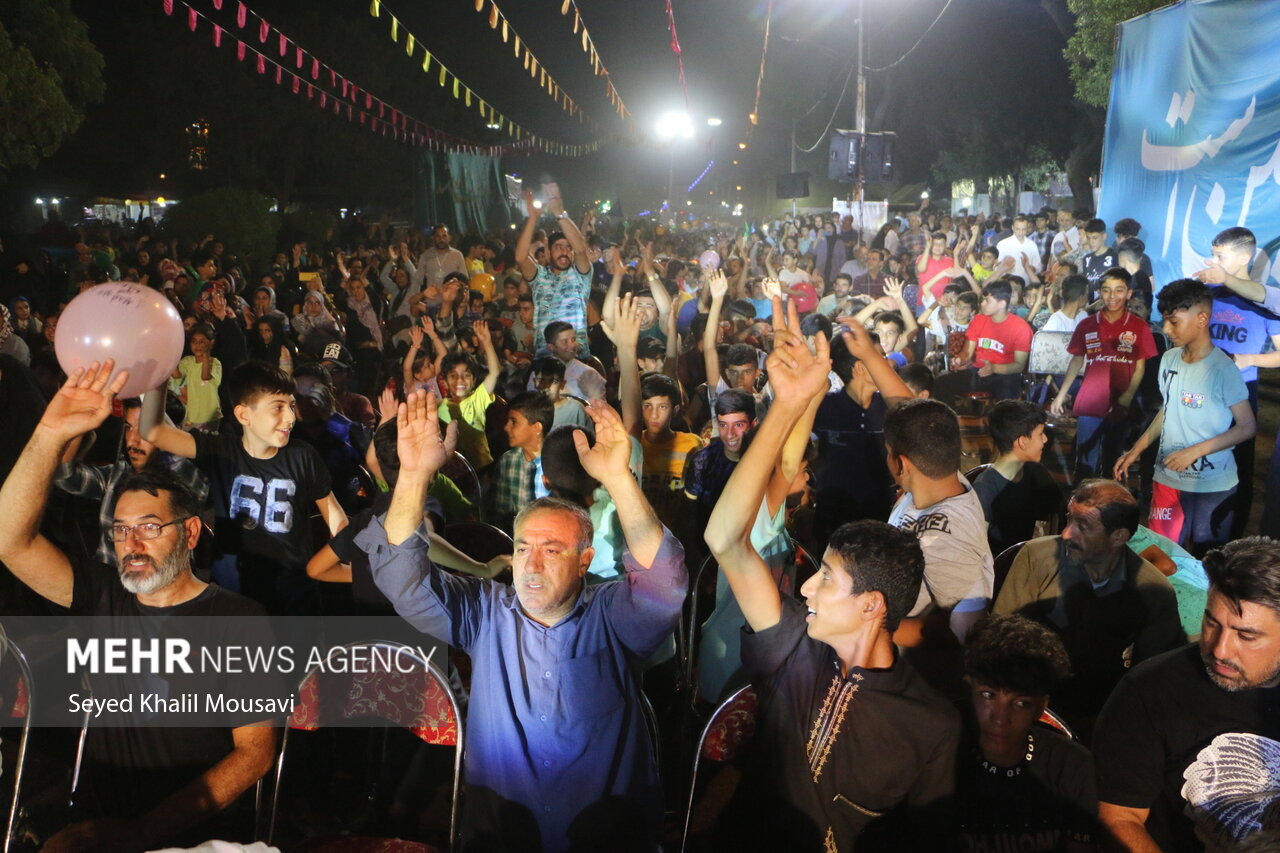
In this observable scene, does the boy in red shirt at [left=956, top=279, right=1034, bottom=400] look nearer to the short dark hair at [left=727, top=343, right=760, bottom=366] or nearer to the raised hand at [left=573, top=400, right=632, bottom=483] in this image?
the short dark hair at [left=727, top=343, right=760, bottom=366]

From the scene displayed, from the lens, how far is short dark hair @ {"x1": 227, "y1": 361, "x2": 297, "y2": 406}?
4.27 m

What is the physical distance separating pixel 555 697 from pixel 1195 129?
9.71 meters

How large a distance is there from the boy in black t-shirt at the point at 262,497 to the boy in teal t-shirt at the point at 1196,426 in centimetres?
453

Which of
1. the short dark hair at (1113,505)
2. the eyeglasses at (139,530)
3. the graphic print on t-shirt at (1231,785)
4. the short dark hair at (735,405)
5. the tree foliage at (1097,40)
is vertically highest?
the tree foliage at (1097,40)

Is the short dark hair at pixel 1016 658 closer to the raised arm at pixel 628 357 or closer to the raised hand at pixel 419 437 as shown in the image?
the raised hand at pixel 419 437

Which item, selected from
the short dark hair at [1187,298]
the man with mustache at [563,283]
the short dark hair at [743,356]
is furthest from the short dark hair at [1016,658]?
the man with mustache at [563,283]

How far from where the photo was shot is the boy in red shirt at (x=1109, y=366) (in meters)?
6.95

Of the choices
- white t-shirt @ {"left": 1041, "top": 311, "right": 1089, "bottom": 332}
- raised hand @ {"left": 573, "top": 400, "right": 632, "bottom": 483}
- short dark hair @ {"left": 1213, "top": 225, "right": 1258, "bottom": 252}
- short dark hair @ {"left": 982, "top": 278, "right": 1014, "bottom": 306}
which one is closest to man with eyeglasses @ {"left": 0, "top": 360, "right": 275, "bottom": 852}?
raised hand @ {"left": 573, "top": 400, "right": 632, "bottom": 483}

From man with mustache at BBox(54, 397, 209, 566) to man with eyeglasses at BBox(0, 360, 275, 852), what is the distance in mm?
668

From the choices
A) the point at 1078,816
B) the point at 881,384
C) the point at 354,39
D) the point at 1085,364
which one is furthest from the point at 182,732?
the point at 354,39

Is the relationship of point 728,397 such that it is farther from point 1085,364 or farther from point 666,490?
point 1085,364

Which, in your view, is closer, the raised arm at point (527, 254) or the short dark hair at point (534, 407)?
the short dark hair at point (534, 407)

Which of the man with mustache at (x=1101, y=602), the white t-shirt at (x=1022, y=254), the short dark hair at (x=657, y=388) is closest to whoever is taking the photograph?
the man with mustache at (x=1101, y=602)

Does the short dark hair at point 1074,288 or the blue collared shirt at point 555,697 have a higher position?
the short dark hair at point 1074,288
